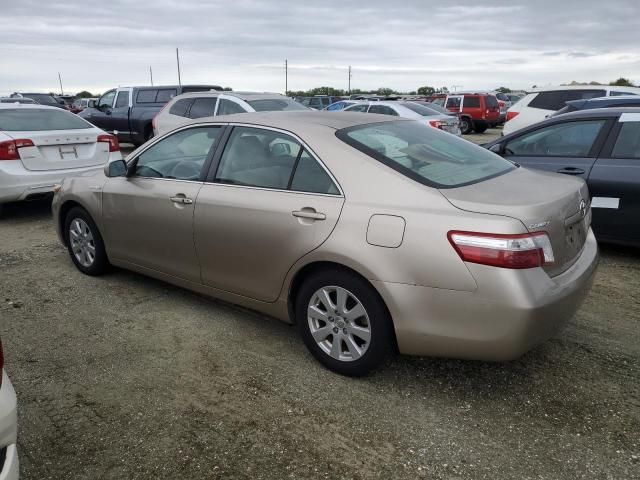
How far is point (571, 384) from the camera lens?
3.14 m

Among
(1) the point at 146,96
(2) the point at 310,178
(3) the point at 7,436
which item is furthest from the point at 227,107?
(3) the point at 7,436

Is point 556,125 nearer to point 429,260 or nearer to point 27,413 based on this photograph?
point 429,260

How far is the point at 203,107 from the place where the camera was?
1035cm

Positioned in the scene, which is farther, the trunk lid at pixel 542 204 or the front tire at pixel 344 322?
the front tire at pixel 344 322

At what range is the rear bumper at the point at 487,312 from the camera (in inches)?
102

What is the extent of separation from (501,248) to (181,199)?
227 centimetres

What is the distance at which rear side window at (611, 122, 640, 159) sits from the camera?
202 inches

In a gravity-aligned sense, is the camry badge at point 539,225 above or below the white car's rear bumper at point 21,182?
above

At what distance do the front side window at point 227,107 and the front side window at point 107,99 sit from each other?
23.1ft

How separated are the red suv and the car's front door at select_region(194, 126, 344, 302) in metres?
19.7

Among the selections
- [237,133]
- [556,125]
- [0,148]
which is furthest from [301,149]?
[0,148]

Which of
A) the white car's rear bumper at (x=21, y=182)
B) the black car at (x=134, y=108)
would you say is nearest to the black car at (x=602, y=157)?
the white car's rear bumper at (x=21, y=182)

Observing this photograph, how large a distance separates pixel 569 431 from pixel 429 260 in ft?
3.61

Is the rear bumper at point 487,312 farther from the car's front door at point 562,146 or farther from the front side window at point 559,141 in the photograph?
the front side window at point 559,141
